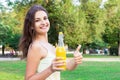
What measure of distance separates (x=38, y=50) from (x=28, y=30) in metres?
0.27

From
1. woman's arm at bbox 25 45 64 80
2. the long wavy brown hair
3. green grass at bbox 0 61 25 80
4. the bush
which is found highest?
the long wavy brown hair

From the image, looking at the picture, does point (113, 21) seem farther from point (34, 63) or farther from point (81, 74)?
point (34, 63)

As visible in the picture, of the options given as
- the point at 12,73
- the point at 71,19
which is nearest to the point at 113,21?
the point at 71,19

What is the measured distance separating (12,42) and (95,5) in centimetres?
1226

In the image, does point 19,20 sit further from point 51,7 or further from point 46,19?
point 46,19

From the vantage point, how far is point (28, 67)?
3.05m

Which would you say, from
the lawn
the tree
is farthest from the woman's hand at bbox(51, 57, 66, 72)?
the tree

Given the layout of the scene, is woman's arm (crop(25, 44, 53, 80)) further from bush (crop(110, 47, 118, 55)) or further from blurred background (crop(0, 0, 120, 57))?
bush (crop(110, 47, 118, 55))

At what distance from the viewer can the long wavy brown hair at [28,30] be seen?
324cm

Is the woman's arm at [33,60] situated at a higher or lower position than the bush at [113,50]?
higher

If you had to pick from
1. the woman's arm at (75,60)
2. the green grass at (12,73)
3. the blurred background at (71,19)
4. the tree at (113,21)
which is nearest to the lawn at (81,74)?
the green grass at (12,73)

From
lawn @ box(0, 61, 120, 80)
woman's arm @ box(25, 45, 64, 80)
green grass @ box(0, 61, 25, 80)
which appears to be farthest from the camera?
green grass @ box(0, 61, 25, 80)

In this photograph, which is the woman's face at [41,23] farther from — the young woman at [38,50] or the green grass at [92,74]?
the green grass at [92,74]

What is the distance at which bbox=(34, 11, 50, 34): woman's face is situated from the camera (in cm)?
318
